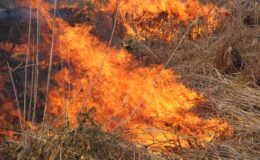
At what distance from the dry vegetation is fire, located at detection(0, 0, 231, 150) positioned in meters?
0.12

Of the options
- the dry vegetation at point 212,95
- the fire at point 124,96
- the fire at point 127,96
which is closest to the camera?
the dry vegetation at point 212,95

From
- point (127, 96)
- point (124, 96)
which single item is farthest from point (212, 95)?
point (127, 96)

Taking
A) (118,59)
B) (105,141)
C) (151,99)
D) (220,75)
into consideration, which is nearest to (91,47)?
(118,59)

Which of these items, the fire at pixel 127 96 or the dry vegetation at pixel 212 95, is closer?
the dry vegetation at pixel 212 95

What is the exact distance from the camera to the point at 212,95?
14.2 feet

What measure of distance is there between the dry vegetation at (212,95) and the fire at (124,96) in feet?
0.39

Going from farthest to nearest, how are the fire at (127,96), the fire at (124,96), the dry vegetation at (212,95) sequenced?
the fire at (127,96) → the fire at (124,96) → the dry vegetation at (212,95)

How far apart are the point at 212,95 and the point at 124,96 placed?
0.90 meters

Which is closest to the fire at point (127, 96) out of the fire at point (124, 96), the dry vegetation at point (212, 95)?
the fire at point (124, 96)

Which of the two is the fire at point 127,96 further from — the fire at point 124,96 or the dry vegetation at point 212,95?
the dry vegetation at point 212,95

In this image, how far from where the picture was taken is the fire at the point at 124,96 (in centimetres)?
337

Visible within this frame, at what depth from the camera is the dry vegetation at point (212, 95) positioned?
111 inches

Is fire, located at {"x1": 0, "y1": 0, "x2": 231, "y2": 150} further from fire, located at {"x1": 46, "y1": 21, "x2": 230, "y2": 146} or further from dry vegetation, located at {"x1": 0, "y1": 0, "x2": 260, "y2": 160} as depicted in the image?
dry vegetation, located at {"x1": 0, "y1": 0, "x2": 260, "y2": 160}

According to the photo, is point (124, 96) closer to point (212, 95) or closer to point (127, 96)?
point (127, 96)
